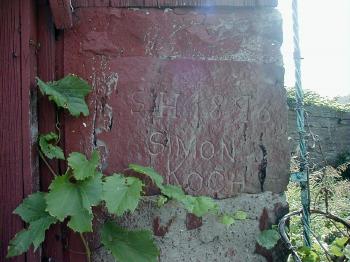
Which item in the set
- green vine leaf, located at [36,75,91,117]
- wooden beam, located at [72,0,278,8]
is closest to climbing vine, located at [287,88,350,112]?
wooden beam, located at [72,0,278,8]

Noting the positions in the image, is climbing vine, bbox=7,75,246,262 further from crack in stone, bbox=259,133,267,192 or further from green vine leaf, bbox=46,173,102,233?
crack in stone, bbox=259,133,267,192

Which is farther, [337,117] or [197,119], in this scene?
[337,117]

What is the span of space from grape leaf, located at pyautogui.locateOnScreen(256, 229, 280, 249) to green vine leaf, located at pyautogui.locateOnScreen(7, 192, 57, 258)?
2.54 ft

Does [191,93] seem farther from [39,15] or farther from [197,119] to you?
[39,15]

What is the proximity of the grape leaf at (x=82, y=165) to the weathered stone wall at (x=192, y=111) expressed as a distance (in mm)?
122

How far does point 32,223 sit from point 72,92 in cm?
47

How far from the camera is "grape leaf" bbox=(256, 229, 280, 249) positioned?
1554mm

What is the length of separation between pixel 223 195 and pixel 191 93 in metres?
0.42

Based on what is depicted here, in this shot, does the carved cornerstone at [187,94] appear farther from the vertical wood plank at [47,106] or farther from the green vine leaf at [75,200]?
the green vine leaf at [75,200]

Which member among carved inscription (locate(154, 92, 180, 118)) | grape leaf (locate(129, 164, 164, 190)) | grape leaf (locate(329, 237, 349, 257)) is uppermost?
carved inscription (locate(154, 92, 180, 118))

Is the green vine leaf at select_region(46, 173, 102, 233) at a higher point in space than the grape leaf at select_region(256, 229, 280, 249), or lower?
higher

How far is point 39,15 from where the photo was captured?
4.94 feet

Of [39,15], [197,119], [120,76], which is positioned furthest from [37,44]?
[197,119]

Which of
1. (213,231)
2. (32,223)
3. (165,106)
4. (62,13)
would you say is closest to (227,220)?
(213,231)
